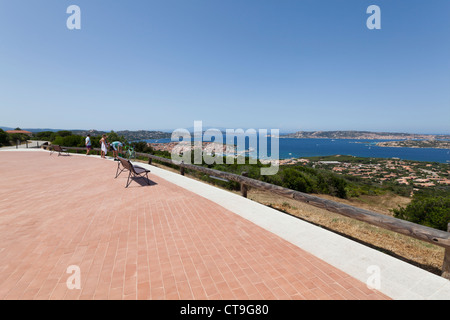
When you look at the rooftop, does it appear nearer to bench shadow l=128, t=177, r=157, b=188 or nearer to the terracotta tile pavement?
the terracotta tile pavement

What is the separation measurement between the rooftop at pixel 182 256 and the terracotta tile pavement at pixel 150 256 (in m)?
0.01

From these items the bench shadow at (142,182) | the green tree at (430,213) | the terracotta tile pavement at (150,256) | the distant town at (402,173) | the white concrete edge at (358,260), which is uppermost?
the bench shadow at (142,182)

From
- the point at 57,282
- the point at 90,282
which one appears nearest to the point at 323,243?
the point at 90,282

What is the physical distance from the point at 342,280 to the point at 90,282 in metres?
3.05

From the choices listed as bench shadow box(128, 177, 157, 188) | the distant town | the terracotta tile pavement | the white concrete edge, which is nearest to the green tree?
the white concrete edge

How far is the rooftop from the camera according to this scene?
83.7 inches

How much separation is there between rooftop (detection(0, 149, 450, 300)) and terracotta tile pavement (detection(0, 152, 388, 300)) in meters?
0.01

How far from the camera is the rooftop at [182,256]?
2127mm

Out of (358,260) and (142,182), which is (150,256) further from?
(142,182)

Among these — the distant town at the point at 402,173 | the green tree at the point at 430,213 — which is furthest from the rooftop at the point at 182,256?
the distant town at the point at 402,173

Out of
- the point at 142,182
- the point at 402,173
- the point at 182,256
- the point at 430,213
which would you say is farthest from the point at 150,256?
the point at 402,173

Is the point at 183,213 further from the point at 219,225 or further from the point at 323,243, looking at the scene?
the point at 323,243

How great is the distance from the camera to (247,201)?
5246mm

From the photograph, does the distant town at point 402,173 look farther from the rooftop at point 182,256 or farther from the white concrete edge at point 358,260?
the rooftop at point 182,256
